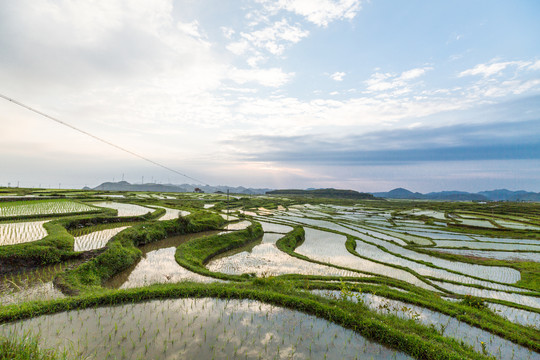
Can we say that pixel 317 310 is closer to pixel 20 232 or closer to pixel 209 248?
pixel 209 248

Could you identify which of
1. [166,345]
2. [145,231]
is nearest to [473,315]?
[166,345]

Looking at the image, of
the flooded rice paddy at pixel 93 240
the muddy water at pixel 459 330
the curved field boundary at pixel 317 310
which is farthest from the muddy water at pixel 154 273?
the muddy water at pixel 459 330

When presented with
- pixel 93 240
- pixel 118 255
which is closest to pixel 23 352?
pixel 118 255

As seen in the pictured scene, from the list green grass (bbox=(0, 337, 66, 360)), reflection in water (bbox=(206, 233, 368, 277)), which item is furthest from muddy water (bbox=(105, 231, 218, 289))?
green grass (bbox=(0, 337, 66, 360))

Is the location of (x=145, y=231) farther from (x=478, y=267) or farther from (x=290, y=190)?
(x=290, y=190)

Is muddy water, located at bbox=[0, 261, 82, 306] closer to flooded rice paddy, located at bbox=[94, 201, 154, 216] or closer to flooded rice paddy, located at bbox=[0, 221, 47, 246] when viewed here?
flooded rice paddy, located at bbox=[0, 221, 47, 246]

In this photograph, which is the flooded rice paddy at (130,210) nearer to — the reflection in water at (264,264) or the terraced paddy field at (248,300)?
the terraced paddy field at (248,300)
